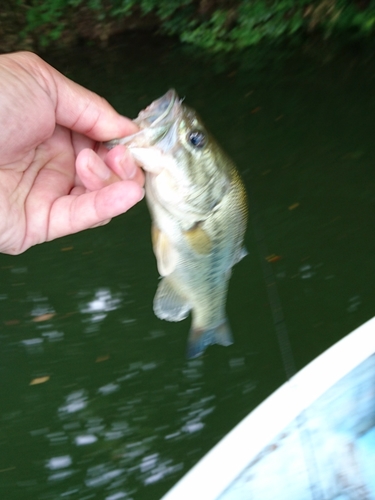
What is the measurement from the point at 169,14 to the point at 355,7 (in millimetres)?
2737

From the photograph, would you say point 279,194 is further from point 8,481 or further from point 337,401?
point 8,481

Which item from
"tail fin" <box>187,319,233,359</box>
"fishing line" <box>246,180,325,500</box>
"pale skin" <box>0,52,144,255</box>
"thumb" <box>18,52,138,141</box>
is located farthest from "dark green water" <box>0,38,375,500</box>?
"thumb" <box>18,52,138,141</box>

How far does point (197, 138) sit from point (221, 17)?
616cm

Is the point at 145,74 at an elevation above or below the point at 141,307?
above

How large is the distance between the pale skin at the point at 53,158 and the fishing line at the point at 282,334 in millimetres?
1121

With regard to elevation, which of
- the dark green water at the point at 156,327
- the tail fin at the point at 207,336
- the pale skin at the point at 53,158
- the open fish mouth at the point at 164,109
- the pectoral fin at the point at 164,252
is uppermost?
the open fish mouth at the point at 164,109

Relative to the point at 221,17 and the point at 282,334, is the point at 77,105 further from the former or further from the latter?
the point at 221,17

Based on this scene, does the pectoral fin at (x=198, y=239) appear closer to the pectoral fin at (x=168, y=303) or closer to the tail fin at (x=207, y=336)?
the pectoral fin at (x=168, y=303)

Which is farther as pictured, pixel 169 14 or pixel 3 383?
pixel 169 14

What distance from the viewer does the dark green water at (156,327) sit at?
2.91 metres

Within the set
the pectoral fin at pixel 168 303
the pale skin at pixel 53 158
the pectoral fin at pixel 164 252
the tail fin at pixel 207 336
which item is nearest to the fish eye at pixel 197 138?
the pale skin at pixel 53 158

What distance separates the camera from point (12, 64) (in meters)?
1.64

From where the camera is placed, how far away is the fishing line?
1914mm

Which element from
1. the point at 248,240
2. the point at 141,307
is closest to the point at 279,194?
the point at 248,240
